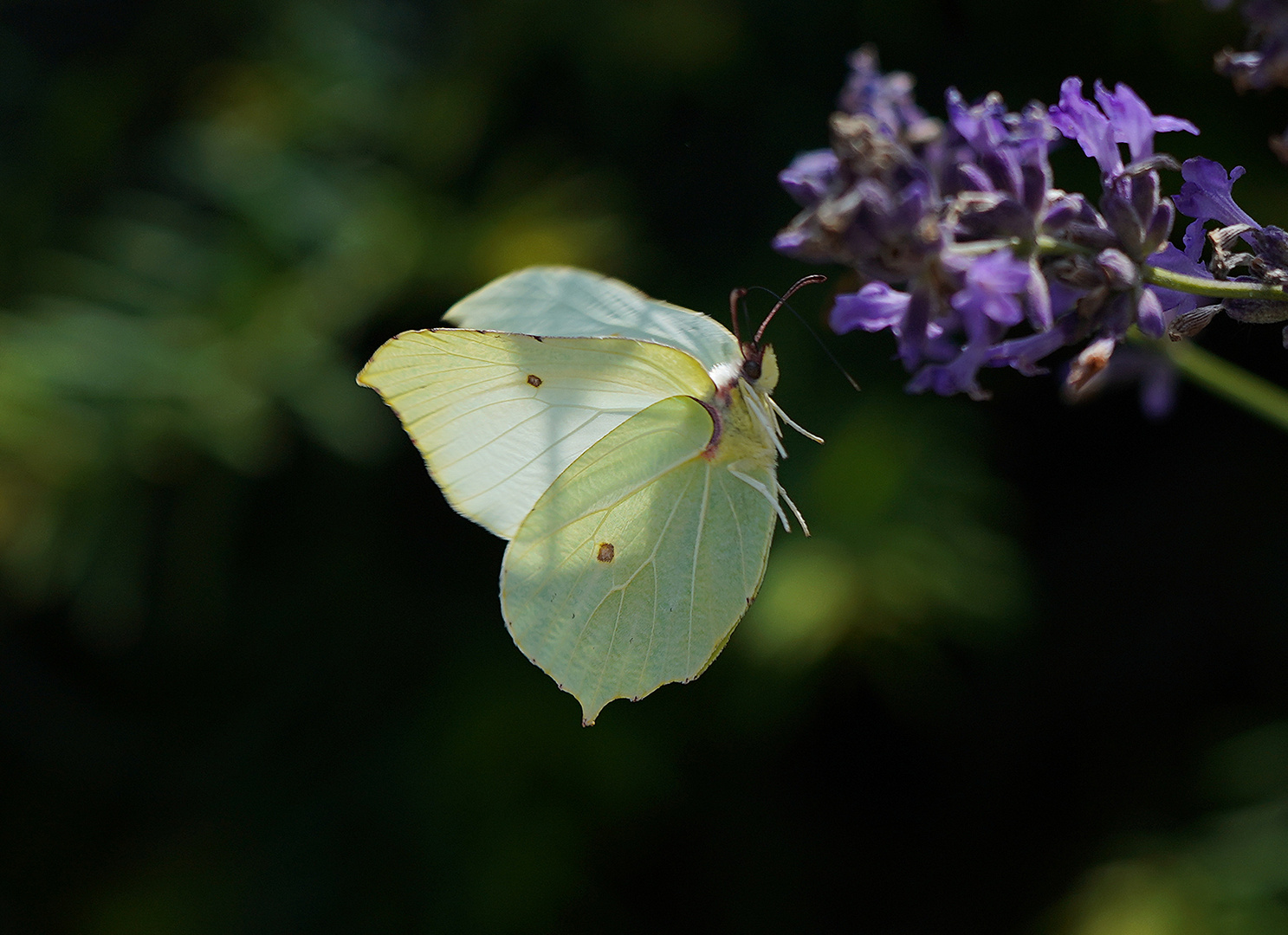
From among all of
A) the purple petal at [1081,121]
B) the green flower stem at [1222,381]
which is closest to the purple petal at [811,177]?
the purple petal at [1081,121]

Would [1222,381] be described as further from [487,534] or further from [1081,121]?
[487,534]

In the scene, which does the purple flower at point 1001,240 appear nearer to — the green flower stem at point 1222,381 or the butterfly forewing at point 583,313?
the green flower stem at point 1222,381

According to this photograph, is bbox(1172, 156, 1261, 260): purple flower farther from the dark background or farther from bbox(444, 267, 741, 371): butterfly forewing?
the dark background

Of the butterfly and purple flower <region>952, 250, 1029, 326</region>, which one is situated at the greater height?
purple flower <region>952, 250, 1029, 326</region>

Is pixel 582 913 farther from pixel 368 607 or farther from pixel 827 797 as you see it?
pixel 368 607

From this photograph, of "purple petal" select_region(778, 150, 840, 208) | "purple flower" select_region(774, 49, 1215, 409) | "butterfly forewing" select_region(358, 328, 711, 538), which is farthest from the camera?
"butterfly forewing" select_region(358, 328, 711, 538)

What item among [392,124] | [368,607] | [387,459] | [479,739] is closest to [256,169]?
[392,124]

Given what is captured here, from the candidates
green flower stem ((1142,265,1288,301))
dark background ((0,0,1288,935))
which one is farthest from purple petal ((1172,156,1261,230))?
dark background ((0,0,1288,935))
